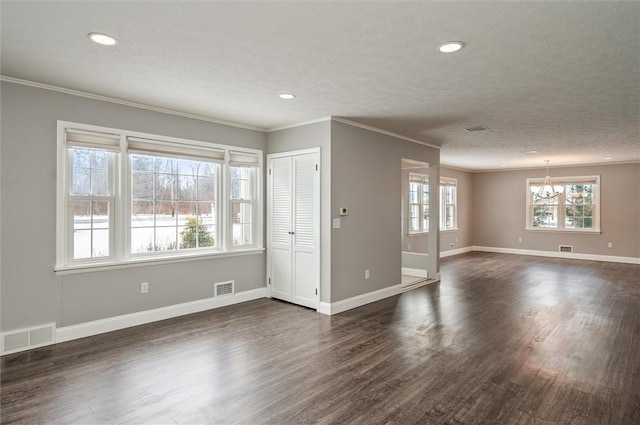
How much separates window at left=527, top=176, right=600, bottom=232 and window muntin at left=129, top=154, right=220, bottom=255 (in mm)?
9151

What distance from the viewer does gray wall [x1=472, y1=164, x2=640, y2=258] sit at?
9.15 meters

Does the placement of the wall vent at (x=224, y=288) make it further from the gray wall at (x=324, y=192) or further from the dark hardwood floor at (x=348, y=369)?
the gray wall at (x=324, y=192)

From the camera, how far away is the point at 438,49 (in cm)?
270

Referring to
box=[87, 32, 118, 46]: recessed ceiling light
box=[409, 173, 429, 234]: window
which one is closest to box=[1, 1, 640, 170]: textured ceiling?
box=[87, 32, 118, 46]: recessed ceiling light

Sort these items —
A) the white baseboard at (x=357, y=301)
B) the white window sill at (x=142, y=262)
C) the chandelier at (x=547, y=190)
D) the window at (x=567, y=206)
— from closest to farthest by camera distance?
the white window sill at (x=142, y=262) < the white baseboard at (x=357, y=301) < the chandelier at (x=547, y=190) < the window at (x=567, y=206)

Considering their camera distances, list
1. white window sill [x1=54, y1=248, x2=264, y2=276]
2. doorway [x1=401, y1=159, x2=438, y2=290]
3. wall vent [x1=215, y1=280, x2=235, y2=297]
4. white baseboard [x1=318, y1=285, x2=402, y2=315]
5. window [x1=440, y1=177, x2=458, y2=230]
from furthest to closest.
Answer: window [x1=440, y1=177, x2=458, y2=230] < doorway [x1=401, y1=159, x2=438, y2=290] < wall vent [x1=215, y1=280, x2=235, y2=297] < white baseboard [x1=318, y1=285, x2=402, y2=315] < white window sill [x1=54, y1=248, x2=264, y2=276]

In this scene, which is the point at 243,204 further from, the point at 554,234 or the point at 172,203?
the point at 554,234

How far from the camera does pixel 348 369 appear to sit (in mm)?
3160

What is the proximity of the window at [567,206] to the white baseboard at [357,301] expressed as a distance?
6.73 meters

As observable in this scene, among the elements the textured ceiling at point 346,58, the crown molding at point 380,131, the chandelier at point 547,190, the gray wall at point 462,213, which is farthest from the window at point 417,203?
the textured ceiling at point 346,58

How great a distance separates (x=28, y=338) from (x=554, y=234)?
11.4 m

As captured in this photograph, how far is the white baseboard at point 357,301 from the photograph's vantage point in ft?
15.7

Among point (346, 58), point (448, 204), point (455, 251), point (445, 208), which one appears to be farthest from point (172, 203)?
point (455, 251)

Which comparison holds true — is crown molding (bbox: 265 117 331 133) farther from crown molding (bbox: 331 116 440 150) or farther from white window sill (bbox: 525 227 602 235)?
white window sill (bbox: 525 227 602 235)
